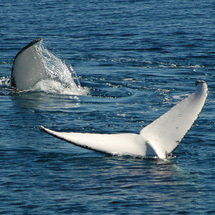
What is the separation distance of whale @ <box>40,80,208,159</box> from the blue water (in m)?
0.35

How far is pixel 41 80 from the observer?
810 inches

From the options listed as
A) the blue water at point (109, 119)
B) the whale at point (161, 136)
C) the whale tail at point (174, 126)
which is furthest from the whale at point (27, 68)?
the whale tail at point (174, 126)

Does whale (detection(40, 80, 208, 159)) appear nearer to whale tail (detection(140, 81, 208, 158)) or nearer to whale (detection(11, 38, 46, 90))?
whale tail (detection(140, 81, 208, 158))

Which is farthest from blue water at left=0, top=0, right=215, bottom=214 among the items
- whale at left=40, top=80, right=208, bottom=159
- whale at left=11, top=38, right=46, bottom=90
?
whale at left=11, top=38, right=46, bottom=90

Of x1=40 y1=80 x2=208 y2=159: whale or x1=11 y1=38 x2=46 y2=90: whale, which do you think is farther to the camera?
x1=11 y1=38 x2=46 y2=90: whale

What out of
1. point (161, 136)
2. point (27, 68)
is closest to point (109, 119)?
point (27, 68)

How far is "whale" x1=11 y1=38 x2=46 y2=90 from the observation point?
63.1 ft

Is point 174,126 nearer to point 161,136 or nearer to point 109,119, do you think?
point 161,136

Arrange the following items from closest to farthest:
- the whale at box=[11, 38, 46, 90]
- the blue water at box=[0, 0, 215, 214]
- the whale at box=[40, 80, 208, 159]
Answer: the blue water at box=[0, 0, 215, 214], the whale at box=[40, 80, 208, 159], the whale at box=[11, 38, 46, 90]

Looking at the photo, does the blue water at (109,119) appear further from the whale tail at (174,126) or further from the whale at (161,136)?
the whale tail at (174,126)

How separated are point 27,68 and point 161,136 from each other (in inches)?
350

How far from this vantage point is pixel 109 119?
16.6 meters

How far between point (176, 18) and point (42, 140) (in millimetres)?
29146

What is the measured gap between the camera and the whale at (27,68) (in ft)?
63.1
